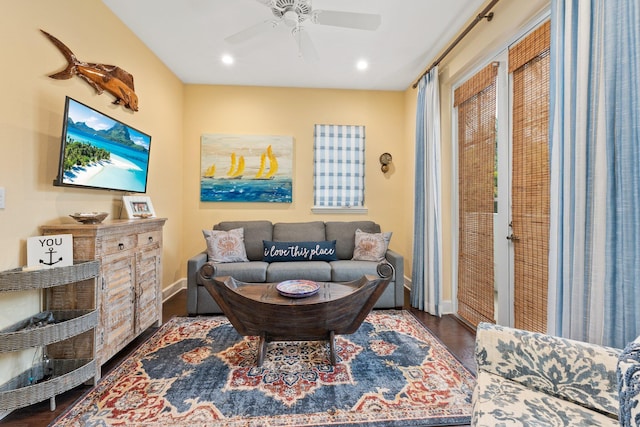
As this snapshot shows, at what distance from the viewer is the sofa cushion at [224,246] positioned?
127 inches

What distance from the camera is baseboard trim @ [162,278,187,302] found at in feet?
11.4

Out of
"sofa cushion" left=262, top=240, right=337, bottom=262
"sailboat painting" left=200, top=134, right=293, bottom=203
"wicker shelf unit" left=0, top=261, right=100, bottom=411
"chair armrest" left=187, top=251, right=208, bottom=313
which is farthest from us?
"sailboat painting" left=200, top=134, right=293, bottom=203

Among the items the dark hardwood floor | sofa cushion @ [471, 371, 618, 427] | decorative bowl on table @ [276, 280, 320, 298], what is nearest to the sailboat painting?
the dark hardwood floor

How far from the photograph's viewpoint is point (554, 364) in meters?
1.11

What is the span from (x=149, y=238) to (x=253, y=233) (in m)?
1.32

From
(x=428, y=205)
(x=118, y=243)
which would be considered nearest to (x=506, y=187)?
(x=428, y=205)

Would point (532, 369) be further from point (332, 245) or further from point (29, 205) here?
point (29, 205)

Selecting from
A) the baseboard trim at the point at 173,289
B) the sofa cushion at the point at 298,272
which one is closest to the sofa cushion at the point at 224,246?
the sofa cushion at the point at 298,272

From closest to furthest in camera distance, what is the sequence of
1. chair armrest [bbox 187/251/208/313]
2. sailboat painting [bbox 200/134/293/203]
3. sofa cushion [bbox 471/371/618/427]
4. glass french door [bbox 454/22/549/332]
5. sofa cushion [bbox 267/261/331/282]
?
1. sofa cushion [bbox 471/371/618/427]
2. glass french door [bbox 454/22/549/332]
3. chair armrest [bbox 187/251/208/313]
4. sofa cushion [bbox 267/261/331/282]
5. sailboat painting [bbox 200/134/293/203]

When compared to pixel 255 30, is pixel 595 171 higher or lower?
lower

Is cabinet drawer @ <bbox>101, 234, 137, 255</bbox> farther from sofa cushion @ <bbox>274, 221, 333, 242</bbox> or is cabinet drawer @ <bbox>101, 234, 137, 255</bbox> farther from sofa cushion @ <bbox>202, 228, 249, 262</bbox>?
sofa cushion @ <bbox>274, 221, 333, 242</bbox>

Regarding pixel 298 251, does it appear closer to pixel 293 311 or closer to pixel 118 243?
pixel 293 311

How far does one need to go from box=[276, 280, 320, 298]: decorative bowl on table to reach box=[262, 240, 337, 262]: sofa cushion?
1.12m

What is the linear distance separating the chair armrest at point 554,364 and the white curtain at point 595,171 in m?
0.25
